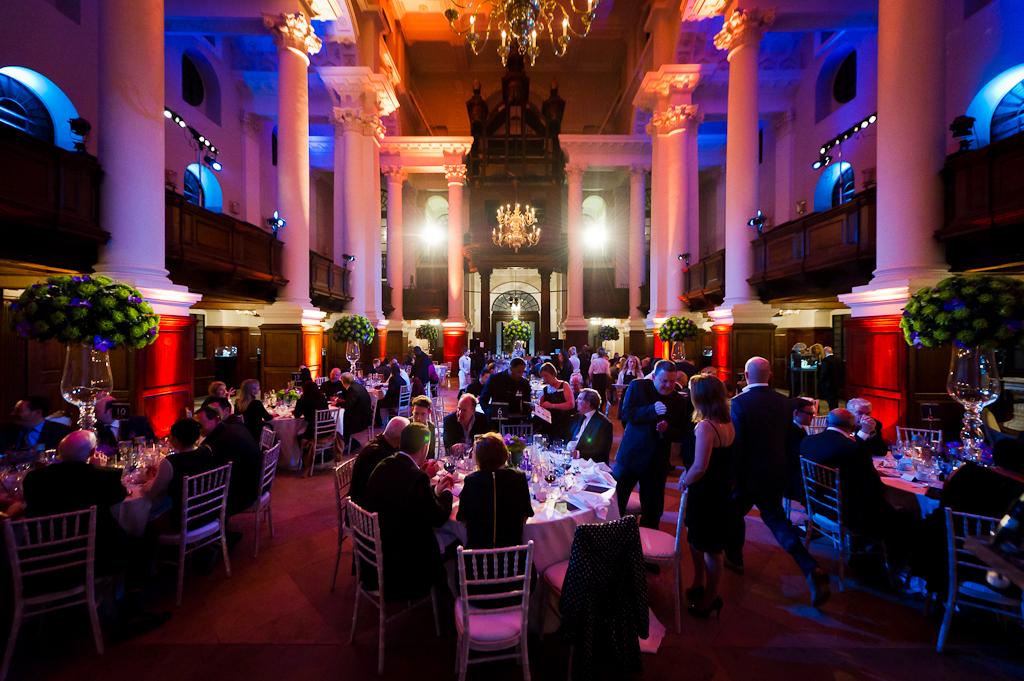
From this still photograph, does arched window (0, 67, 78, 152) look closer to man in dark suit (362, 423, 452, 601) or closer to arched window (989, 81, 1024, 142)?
man in dark suit (362, 423, 452, 601)

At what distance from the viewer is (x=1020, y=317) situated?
11.7 feet

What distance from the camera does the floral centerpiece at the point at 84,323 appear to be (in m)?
3.57

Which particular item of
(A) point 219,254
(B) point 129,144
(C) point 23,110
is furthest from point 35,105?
(B) point 129,144

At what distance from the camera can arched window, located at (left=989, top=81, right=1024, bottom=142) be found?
7.68 metres

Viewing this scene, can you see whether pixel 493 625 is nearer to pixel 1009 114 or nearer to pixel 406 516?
pixel 406 516

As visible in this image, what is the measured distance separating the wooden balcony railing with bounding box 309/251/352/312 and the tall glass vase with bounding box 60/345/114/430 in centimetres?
689

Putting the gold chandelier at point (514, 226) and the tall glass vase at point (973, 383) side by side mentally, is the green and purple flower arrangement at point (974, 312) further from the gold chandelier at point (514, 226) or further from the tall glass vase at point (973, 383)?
the gold chandelier at point (514, 226)

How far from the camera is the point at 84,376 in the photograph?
3.77m

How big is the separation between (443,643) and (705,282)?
400 inches

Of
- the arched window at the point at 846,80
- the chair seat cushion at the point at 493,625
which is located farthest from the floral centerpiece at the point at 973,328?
the arched window at the point at 846,80

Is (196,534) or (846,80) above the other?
(846,80)

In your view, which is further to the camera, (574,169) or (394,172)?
(394,172)

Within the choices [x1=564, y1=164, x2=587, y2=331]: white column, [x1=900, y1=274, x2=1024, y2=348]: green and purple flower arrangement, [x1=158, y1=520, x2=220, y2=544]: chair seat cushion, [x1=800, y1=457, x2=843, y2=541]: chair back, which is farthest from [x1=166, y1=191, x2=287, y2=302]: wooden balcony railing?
[x1=564, y1=164, x2=587, y2=331]: white column

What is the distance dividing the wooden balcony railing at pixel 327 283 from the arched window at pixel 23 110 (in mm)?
4806
